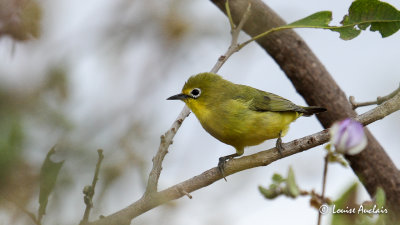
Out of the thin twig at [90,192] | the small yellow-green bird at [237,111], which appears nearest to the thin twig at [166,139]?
the small yellow-green bird at [237,111]

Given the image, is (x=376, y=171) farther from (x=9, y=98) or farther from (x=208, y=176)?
(x=9, y=98)

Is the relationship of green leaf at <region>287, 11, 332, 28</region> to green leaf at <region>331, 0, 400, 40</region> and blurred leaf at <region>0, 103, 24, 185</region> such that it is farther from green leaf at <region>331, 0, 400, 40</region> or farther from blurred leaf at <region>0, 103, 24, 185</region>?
blurred leaf at <region>0, 103, 24, 185</region>

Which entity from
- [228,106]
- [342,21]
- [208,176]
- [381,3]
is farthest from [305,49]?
[208,176]

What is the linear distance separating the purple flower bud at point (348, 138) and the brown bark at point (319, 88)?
8.50 ft

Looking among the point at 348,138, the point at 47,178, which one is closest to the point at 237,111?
the point at 348,138

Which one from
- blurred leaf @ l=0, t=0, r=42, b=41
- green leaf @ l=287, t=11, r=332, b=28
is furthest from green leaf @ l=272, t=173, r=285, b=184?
green leaf @ l=287, t=11, r=332, b=28

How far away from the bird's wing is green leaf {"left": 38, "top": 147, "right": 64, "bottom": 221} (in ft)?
7.98

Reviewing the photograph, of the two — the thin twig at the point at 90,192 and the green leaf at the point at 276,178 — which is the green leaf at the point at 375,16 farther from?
the thin twig at the point at 90,192

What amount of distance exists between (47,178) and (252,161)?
134 cm

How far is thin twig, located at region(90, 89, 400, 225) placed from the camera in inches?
74.1

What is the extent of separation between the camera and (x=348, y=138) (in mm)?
1333

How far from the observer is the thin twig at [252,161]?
1.88 meters

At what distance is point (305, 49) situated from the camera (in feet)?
13.2

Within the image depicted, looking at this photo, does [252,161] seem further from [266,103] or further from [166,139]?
[266,103]
